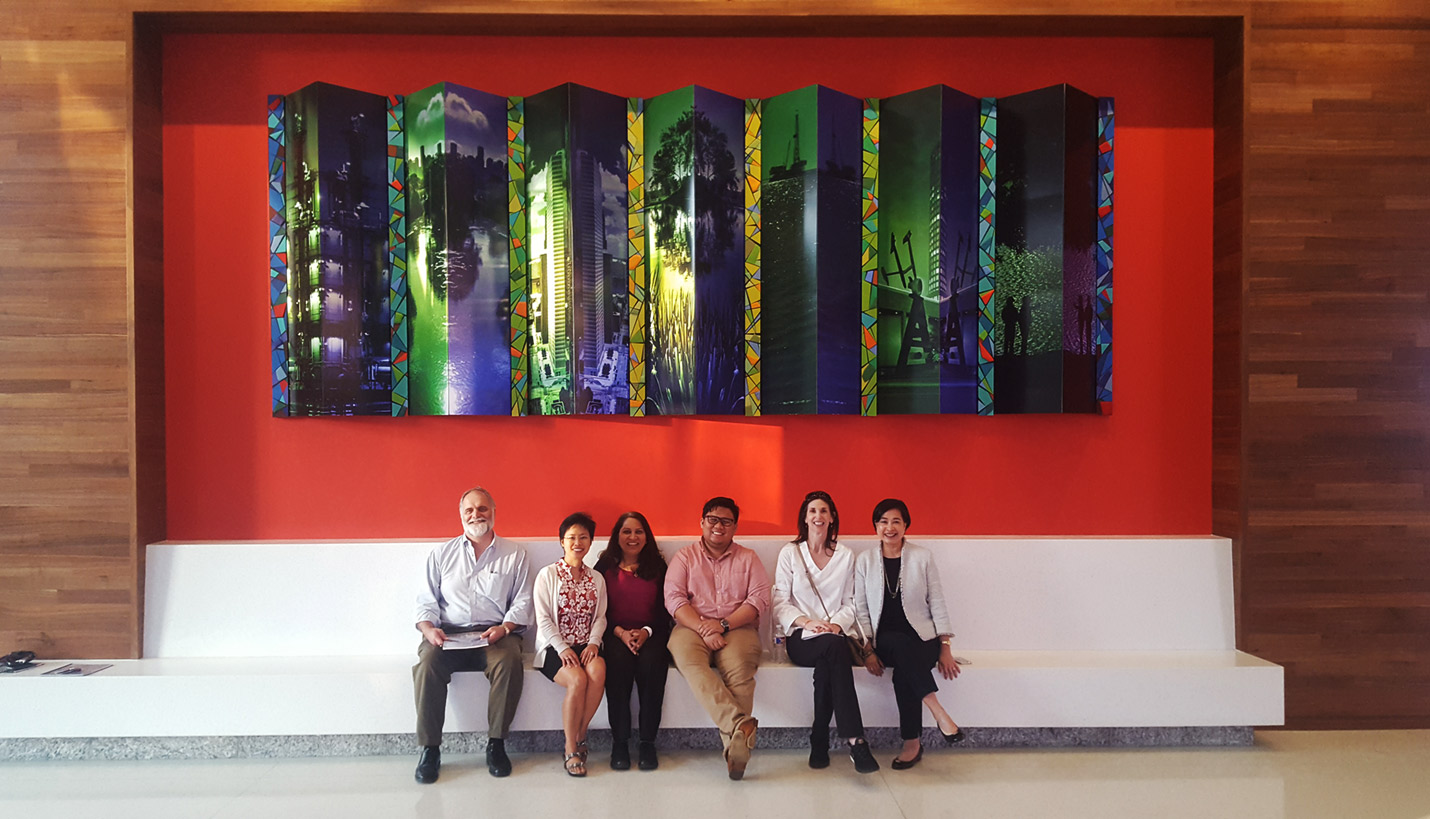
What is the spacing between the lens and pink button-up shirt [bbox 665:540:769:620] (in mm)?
4281

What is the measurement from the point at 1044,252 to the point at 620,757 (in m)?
3.16

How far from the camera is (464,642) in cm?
406

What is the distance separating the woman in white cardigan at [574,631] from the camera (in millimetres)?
3906

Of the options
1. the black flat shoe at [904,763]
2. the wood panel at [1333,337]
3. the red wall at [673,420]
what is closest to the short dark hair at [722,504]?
the red wall at [673,420]

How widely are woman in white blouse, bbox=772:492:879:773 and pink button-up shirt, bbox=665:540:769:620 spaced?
0.12m

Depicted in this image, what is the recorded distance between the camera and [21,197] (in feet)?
14.5

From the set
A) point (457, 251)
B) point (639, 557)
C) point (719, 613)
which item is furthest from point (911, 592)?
point (457, 251)

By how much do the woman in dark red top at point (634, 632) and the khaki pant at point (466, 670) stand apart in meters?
0.42

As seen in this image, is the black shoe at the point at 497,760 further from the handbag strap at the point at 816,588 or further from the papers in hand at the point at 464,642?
the handbag strap at the point at 816,588

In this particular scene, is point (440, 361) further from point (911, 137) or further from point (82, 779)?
point (911, 137)

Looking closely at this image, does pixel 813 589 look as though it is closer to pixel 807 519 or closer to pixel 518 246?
pixel 807 519

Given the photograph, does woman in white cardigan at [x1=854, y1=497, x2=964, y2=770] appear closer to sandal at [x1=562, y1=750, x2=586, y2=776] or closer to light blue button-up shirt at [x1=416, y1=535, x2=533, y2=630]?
sandal at [x1=562, y1=750, x2=586, y2=776]

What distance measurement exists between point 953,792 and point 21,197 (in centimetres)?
509

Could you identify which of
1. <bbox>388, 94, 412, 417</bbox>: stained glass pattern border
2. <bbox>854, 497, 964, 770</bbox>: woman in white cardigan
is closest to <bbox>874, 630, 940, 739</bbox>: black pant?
<bbox>854, 497, 964, 770</bbox>: woman in white cardigan
